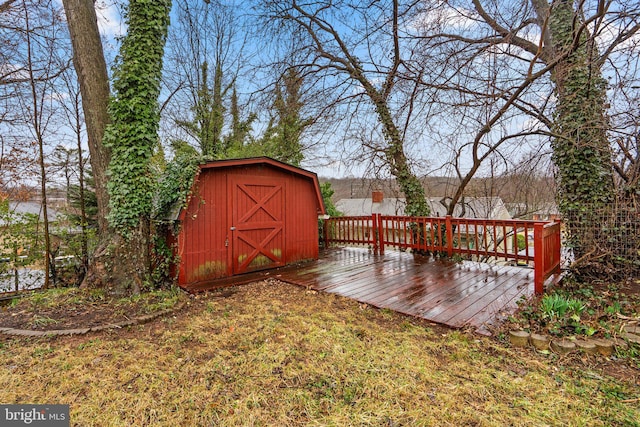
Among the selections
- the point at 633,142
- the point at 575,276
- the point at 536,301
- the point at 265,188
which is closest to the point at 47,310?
the point at 265,188

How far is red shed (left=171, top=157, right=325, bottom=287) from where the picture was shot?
496 centimetres

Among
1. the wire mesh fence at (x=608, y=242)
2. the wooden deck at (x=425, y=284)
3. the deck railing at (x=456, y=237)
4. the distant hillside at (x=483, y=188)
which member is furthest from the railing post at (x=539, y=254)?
the distant hillside at (x=483, y=188)

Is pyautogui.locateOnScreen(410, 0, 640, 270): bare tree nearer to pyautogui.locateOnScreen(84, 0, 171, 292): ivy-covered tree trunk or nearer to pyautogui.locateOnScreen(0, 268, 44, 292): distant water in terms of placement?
pyautogui.locateOnScreen(84, 0, 171, 292): ivy-covered tree trunk

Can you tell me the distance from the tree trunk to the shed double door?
6.51 feet

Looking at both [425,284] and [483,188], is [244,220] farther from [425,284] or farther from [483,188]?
[483,188]

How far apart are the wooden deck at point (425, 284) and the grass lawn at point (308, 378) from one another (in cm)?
51

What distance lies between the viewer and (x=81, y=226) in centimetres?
607

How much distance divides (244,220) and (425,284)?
3345 millimetres

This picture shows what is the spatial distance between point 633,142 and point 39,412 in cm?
730

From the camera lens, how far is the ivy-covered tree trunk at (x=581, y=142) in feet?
15.2

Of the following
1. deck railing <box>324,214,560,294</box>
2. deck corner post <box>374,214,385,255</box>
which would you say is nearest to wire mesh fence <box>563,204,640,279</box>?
deck railing <box>324,214,560,294</box>

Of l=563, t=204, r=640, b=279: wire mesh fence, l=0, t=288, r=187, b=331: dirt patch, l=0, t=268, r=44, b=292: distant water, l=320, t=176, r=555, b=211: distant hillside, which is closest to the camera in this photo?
l=0, t=288, r=187, b=331: dirt patch

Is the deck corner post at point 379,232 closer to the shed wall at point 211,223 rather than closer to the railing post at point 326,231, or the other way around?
the railing post at point 326,231

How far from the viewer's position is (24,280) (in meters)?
5.99
